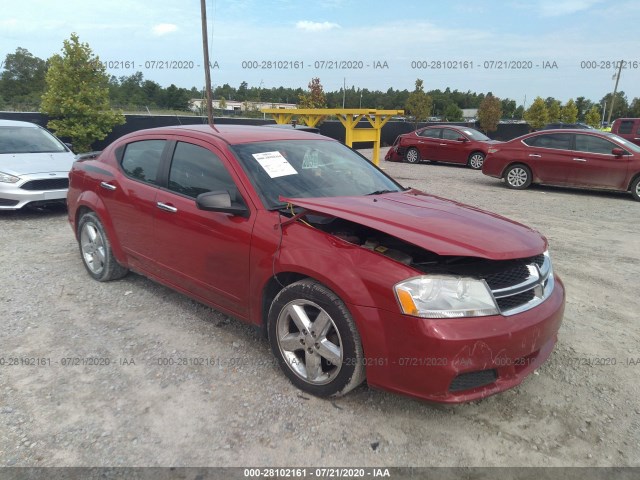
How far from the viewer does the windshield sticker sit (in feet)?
11.1

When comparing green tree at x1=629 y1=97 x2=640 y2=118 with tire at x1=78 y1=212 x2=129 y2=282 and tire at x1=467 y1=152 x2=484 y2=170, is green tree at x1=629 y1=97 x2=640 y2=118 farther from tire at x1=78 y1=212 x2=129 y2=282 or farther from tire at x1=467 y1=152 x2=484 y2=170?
tire at x1=78 y1=212 x2=129 y2=282

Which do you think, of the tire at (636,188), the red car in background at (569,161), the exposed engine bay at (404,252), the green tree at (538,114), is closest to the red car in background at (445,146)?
the red car in background at (569,161)

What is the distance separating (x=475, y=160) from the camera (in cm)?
1548

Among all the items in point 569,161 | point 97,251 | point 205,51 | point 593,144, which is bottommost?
point 97,251

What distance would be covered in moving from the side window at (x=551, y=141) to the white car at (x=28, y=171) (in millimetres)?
9963

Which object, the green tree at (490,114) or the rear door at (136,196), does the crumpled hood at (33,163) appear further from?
the green tree at (490,114)

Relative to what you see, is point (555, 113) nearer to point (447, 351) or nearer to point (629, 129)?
point (629, 129)

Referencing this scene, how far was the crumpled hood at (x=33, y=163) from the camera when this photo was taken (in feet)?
23.3

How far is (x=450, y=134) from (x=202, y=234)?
1397 centimetres

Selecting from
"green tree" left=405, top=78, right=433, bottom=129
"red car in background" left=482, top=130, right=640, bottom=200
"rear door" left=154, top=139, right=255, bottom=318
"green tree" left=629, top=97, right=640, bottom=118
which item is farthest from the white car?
"green tree" left=629, top=97, right=640, bottom=118

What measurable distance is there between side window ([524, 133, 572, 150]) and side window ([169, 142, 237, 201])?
32.0ft

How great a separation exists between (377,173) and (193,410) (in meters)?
2.41

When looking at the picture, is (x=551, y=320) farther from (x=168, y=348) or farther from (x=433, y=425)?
→ (x=168, y=348)

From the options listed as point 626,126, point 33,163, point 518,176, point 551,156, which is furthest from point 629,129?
point 33,163
